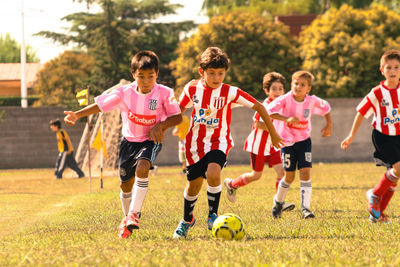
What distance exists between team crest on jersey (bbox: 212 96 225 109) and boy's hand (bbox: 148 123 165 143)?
62 cm

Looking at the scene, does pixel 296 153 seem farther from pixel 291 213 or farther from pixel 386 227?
pixel 386 227

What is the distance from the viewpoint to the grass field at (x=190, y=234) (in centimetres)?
466

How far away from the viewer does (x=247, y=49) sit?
3366 cm

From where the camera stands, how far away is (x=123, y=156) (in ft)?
21.9

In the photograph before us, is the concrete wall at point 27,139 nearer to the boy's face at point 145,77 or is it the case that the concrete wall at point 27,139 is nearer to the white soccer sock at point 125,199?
the white soccer sock at point 125,199

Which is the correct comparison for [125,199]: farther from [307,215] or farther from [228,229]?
[307,215]

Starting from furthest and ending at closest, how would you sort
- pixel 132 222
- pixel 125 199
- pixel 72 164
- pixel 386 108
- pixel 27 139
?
1. pixel 27 139
2. pixel 72 164
3. pixel 386 108
4. pixel 125 199
5. pixel 132 222

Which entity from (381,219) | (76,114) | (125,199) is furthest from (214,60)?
(381,219)

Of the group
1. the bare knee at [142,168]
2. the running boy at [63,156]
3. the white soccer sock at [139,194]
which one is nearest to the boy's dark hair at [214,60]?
the bare knee at [142,168]

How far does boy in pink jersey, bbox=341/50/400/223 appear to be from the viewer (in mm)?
7355

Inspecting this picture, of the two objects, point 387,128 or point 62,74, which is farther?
point 62,74

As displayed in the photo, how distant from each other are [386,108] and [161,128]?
9.25 ft

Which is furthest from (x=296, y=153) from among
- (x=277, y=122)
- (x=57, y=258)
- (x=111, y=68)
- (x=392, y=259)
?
(x=111, y=68)

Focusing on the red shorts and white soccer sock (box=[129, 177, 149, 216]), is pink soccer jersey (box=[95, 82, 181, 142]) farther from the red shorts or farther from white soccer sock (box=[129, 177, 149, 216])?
the red shorts
